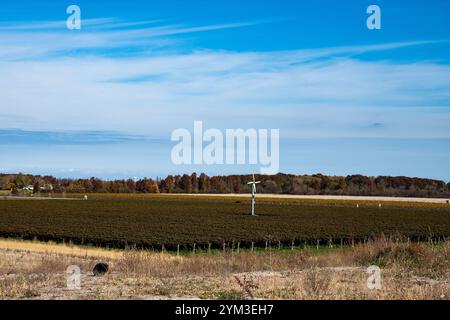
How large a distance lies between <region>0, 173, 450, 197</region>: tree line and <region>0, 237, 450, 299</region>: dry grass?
132269 mm

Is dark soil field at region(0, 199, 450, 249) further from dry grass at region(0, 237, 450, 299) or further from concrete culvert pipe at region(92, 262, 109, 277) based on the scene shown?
concrete culvert pipe at region(92, 262, 109, 277)

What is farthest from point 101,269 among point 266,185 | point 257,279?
point 266,185

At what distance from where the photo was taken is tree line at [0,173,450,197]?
504 feet

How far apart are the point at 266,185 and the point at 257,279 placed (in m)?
146

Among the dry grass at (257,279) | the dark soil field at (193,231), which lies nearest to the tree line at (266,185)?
the dark soil field at (193,231)

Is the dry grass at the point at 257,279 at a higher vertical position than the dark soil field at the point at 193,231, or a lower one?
higher

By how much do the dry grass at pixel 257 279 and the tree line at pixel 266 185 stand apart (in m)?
132

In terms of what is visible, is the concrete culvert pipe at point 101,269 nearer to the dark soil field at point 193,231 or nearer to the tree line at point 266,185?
the dark soil field at point 193,231

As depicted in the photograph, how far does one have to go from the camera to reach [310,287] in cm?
1323

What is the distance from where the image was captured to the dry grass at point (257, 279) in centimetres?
1304
